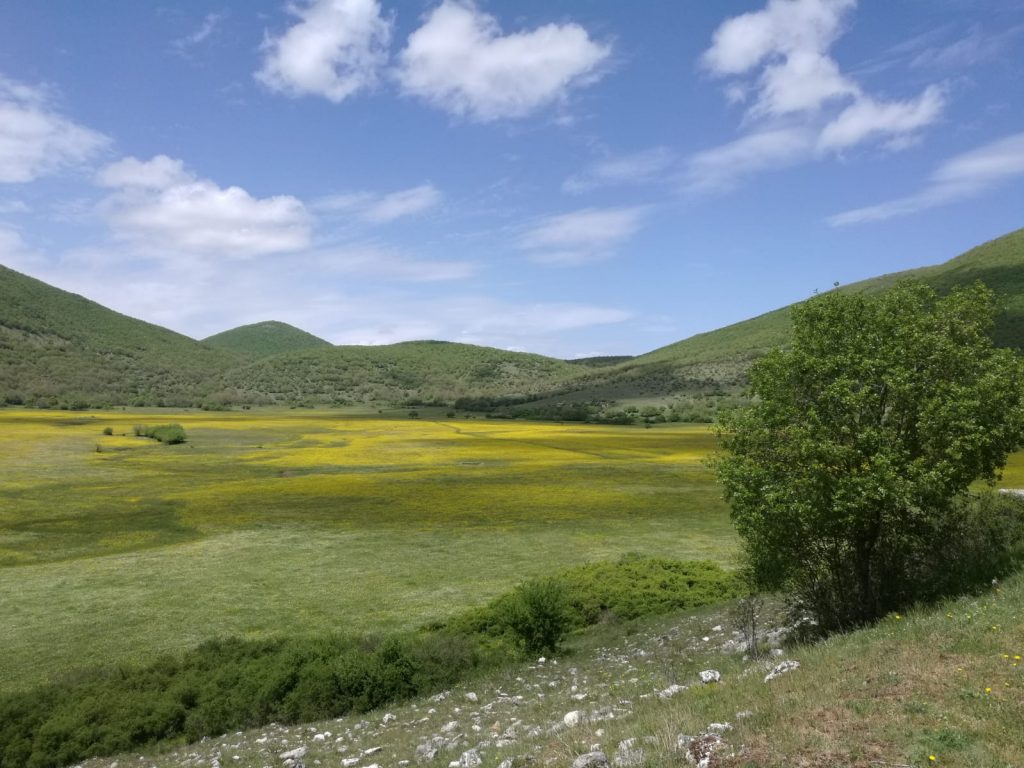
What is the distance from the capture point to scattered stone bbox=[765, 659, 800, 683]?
11938 millimetres

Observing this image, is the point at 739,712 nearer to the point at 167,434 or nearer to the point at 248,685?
the point at 248,685

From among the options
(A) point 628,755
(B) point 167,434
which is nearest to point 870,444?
(A) point 628,755

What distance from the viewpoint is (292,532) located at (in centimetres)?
4059

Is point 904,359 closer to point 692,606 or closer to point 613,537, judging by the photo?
point 692,606

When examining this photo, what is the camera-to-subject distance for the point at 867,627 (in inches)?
587

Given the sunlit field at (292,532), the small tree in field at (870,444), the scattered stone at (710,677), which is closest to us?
the scattered stone at (710,677)

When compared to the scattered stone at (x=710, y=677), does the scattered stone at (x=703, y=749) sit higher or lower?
higher

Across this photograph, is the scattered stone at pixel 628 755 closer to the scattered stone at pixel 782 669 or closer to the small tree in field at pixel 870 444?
the scattered stone at pixel 782 669

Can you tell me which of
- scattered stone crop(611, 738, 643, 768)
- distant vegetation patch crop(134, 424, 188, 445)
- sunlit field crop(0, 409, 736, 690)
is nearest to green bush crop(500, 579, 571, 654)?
sunlit field crop(0, 409, 736, 690)

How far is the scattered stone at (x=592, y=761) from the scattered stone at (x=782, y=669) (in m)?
4.42

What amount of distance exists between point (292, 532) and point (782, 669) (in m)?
34.0

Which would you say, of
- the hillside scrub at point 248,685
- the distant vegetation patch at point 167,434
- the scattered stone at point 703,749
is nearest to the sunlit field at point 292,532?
the hillside scrub at point 248,685

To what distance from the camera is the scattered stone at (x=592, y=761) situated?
8680mm

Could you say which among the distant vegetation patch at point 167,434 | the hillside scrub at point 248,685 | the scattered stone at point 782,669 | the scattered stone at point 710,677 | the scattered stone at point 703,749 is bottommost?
the hillside scrub at point 248,685
